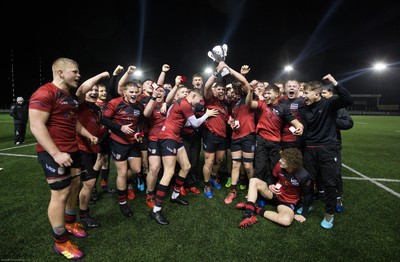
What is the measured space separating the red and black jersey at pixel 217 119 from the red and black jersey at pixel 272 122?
2.51 ft

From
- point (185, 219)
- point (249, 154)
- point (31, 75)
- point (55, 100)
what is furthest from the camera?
point (31, 75)

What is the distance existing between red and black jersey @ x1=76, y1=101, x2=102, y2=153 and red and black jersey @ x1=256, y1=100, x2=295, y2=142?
305cm

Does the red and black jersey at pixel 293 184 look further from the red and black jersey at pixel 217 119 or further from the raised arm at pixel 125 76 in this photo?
Answer: the raised arm at pixel 125 76

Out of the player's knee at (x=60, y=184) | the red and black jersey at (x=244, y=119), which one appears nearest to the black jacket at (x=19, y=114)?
the player's knee at (x=60, y=184)

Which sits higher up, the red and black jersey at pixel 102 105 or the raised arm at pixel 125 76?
the raised arm at pixel 125 76

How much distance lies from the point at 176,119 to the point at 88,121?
1.45 metres

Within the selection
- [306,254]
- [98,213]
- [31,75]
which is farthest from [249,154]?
[31,75]

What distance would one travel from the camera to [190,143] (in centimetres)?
514

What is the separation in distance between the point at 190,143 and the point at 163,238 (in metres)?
2.38

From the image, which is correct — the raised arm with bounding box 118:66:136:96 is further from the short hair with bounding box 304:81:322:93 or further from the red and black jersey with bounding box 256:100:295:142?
the short hair with bounding box 304:81:322:93

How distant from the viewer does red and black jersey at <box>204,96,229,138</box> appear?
4.88 metres

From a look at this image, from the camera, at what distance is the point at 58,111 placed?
2619 mm

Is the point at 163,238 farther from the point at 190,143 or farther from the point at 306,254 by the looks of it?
the point at 190,143

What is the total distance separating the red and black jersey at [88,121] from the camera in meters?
3.56
